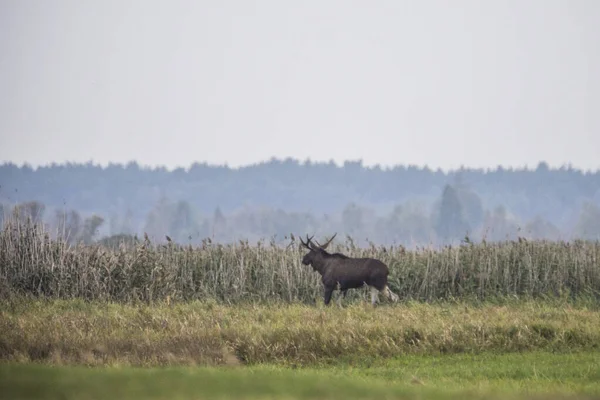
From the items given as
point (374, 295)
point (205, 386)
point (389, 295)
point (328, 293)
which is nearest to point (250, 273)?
point (328, 293)

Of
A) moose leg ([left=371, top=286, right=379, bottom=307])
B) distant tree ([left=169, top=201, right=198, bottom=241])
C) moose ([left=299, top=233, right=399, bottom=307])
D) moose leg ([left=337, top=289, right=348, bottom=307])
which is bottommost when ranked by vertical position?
distant tree ([left=169, top=201, right=198, bottom=241])

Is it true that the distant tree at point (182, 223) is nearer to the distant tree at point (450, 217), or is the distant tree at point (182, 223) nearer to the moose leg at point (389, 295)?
the distant tree at point (450, 217)

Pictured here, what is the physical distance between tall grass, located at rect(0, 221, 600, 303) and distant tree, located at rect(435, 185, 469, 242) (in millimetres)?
151222

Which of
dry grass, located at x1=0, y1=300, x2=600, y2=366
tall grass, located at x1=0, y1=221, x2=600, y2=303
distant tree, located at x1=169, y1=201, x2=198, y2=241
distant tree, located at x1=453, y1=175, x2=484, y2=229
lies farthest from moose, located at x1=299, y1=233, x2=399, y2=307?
distant tree, located at x1=169, y1=201, x2=198, y2=241

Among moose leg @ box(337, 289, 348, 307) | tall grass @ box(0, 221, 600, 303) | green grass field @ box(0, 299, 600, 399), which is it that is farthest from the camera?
tall grass @ box(0, 221, 600, 303)

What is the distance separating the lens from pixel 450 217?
593ft

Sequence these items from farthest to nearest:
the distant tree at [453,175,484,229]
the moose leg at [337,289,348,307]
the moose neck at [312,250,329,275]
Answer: the distant tree at [453,175,484,229] < the moose neck at [312,250,329,275] < the moose leg at [337,289,348,307]

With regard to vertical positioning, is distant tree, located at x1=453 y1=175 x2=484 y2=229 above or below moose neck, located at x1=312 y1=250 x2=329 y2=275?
below

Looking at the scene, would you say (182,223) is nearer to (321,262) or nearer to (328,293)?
(321,262)

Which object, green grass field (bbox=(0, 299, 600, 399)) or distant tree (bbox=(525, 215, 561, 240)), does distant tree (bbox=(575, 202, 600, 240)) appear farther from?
green grass field (bbox=(0, 299, 600, 399))

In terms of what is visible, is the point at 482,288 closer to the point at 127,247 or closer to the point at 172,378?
the point at 127,247

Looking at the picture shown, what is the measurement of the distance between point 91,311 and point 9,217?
5.74 m

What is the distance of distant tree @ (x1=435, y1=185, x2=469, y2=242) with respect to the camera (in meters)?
179

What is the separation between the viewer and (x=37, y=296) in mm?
25922
